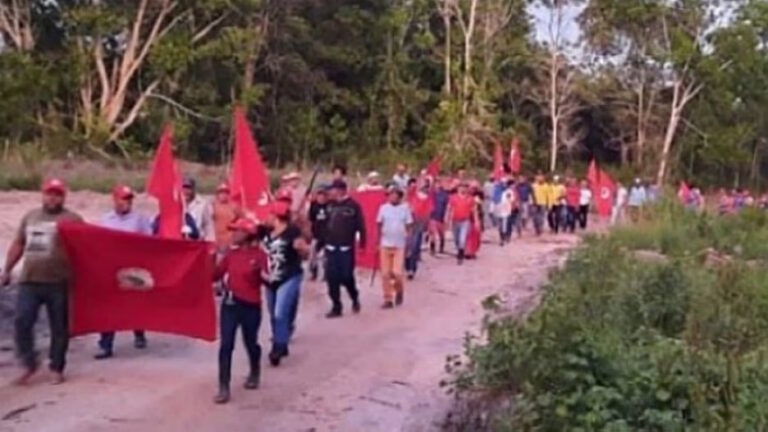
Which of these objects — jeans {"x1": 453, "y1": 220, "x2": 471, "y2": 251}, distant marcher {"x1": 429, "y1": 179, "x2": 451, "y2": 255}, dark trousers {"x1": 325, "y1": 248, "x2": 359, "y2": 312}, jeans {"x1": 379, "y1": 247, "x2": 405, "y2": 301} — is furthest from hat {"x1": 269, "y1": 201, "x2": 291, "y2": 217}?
distant marcher {"x1": 429, "y1": 179, "x2": 451, "y2": 255}

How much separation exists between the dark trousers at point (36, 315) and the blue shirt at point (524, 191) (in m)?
23.5

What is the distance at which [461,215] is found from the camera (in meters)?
25.1

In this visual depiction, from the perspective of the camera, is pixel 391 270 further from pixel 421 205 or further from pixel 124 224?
pixel 421 205

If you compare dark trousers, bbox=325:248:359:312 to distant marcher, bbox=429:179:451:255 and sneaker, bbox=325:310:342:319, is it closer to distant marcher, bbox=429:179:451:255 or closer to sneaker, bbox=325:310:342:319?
sneaker, bbox=325:310:342:319

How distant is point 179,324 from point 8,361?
1.63 meters

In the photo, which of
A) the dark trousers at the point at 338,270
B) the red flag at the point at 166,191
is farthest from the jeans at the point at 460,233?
the red flag at the point at 166,191

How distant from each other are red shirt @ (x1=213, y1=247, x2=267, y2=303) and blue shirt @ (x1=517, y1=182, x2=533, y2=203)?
23.6 metres

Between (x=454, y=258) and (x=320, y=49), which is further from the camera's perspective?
(x=320, y=49)

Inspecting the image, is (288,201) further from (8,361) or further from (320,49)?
(320,49)

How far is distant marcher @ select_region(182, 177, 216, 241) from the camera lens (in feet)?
50.6

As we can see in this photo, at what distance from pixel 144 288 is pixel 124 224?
73cm

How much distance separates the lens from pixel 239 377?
12.1 m

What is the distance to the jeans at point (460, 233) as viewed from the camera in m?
25.5

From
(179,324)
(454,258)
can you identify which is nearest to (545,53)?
(454,258)
